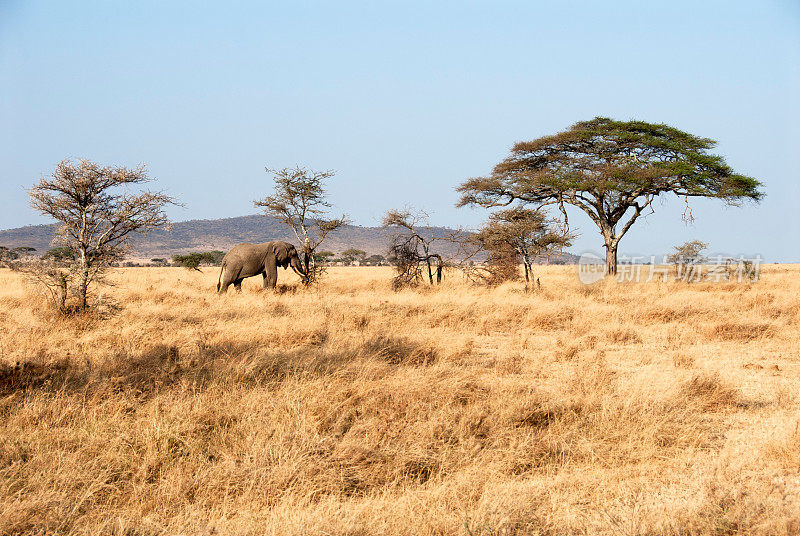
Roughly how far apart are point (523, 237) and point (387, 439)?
16146mm

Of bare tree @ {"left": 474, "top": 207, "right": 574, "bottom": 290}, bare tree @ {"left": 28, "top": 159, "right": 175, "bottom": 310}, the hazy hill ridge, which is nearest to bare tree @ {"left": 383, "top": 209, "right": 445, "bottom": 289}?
bare tree @ {"left": 474, "top": 207, "right": 574, "bottom": 290}

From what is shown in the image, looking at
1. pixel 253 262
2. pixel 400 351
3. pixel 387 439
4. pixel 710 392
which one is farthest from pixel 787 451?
pixel 253 262

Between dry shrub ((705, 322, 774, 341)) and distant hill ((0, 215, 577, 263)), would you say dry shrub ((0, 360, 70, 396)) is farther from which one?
distant hill ((0, 215, 577, 263))

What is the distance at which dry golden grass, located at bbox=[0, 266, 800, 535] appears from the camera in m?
3.04

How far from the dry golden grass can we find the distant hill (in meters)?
110

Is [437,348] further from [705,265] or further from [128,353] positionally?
[705,265]

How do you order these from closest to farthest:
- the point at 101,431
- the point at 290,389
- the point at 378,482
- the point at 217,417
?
the point at 378,482 → the point at 101,431 → the point at 217,417 → the point at 290,389

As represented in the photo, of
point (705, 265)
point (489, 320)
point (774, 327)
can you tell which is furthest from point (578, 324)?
point (705, 265)

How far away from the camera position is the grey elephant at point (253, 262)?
55.3ft

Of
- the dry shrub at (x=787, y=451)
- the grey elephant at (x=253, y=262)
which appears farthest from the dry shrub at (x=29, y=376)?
the grey elephant at (x=253, y=262)

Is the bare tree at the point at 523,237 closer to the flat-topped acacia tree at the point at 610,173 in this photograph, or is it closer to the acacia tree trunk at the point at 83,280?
the flat-topped acacia tree at the point at 610,173

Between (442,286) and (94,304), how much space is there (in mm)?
10247

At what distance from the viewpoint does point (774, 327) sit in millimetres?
9758

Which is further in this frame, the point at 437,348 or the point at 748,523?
the point at 437,348
